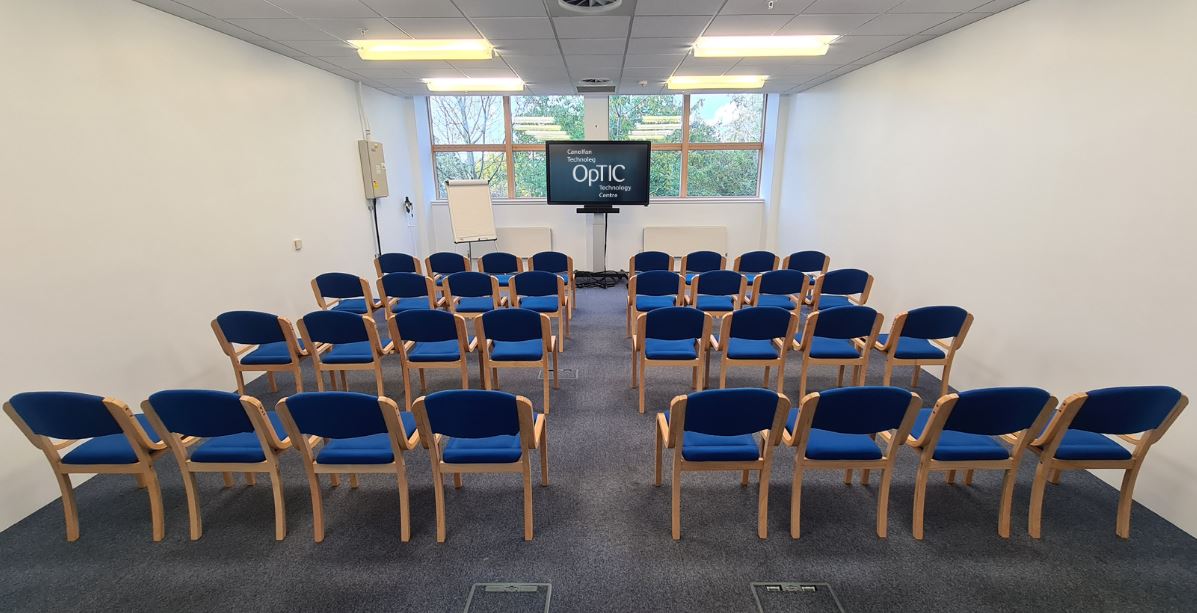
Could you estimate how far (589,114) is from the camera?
27.6ft

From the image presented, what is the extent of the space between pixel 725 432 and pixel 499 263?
4480 mm

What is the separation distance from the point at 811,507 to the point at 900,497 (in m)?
0.58

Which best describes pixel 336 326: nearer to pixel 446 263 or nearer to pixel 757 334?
pixel 446 263

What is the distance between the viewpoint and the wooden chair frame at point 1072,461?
93.3 inches

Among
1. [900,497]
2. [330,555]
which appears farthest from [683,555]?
[330,555]

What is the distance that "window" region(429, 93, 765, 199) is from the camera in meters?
8.59

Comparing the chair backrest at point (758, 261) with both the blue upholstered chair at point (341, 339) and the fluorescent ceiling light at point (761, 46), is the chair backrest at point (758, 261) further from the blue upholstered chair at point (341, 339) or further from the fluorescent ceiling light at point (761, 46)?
the blue upholstered chair at point (341, 339)

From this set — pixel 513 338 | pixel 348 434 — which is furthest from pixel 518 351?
pixel 348 434

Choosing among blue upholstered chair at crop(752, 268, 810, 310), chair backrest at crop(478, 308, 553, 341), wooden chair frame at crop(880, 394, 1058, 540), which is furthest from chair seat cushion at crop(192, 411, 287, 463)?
blue upholstered chair at crop(752, 268, 810, 310)

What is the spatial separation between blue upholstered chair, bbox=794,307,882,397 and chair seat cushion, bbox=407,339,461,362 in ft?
9.07

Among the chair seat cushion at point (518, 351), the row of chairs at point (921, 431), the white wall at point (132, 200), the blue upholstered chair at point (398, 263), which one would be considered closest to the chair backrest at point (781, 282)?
the chair seat cushion at point (518, 351)

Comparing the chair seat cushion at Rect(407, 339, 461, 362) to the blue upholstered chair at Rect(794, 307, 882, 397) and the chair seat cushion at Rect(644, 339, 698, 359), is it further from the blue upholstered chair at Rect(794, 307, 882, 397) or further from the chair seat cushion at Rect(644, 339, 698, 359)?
the blue upholstered chair at Rect(794, 307, 882, 397)

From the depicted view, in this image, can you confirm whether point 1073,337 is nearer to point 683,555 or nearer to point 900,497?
point 900,497

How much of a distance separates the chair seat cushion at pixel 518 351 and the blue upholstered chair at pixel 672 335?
82 cm
